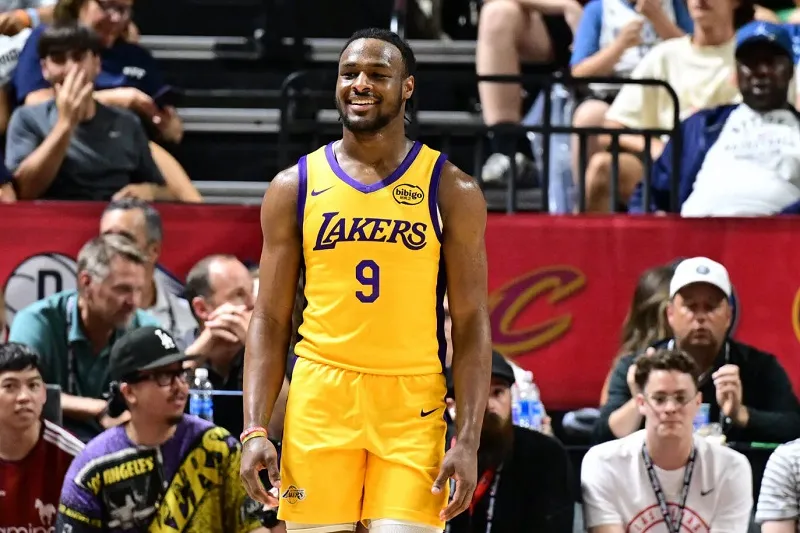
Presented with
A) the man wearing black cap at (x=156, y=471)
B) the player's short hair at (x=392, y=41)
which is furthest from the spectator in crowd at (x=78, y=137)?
the player's short hair at (x=392, y=41)

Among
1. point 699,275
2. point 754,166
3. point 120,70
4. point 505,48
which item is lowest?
point 699,275

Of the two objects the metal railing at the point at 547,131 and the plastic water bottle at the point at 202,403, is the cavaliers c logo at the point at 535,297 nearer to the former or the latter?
the metal railing at the point at 547,131

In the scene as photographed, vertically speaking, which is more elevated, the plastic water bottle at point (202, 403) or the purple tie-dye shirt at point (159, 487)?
the plastic water bottle at point (202, 403)

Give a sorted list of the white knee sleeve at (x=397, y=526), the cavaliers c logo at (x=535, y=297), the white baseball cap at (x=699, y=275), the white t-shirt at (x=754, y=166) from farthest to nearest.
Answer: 1. the white t-shirt at (x=754, y=166)
2. the cavaliers c logo at (x=535, y=297)
3. the white baseball cap at (x=699, y=275)
4. the white knee sleeve at (x=397, y=526)

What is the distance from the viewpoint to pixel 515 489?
20.9 ft

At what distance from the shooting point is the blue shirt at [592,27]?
30.7 ft

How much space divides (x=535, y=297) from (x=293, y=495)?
3.86 m

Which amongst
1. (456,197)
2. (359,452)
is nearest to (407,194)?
(456,197)

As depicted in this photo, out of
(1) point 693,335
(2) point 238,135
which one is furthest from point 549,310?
(2) point 238,135

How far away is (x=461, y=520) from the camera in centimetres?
630

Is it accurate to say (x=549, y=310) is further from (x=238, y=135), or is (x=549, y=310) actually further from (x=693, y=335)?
(x=238, y=135)

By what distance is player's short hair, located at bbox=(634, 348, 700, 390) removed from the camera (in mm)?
6426

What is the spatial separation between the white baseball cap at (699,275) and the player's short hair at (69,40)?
3.43 m

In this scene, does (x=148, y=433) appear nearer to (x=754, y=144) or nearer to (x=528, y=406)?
(x=528, y=406)
